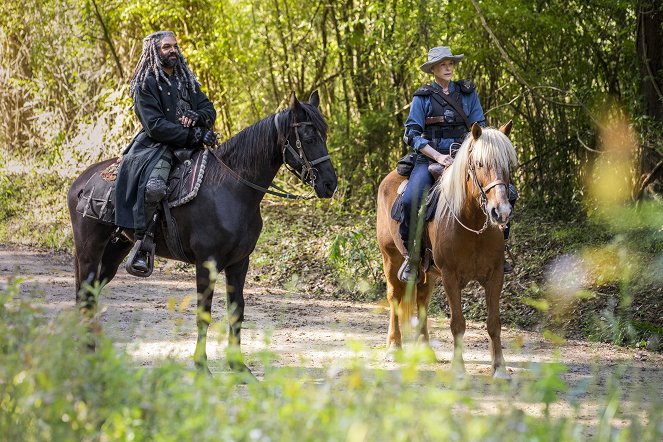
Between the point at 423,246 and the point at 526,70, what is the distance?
594 cm

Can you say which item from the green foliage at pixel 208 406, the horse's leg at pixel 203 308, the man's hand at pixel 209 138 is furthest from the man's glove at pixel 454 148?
the green foliage at pixel 208 406

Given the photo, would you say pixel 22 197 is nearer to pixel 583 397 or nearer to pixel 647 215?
pixel 647 215

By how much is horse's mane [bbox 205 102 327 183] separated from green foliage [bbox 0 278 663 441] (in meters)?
3.22

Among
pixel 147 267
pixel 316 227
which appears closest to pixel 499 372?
pixel 147 267

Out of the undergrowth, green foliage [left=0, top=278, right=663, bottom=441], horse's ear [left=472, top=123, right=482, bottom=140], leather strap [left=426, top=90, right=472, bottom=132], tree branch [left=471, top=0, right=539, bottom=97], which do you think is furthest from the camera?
tree branch [left=471, top=0, right=539, bottom=97]

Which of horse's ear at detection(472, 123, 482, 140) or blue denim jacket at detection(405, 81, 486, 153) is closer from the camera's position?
horse's ear at detection(472, 123, 482, 140)

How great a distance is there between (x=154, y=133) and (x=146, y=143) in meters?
0.27

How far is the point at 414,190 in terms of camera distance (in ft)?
25.6

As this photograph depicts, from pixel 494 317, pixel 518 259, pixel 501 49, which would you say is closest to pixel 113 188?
pixel 494 317

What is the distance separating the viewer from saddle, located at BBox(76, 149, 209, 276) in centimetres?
735

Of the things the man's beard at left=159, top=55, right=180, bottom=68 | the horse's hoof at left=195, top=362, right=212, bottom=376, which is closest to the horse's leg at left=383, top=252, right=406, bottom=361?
the horse's hoof at left=195, top=362, right=212, bottom=376

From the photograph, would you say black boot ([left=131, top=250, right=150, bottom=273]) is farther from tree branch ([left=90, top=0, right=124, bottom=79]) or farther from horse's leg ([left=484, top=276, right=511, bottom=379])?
tree branch ([left=90, top=0, right=124, bottom=79])

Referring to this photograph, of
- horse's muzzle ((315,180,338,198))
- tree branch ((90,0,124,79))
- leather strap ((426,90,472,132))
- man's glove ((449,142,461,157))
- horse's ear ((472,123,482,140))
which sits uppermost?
tree branch ((90,0,124,79))

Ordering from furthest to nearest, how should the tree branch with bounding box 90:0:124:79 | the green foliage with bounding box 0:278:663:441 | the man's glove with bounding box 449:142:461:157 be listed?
the tree branch with bounding box 90:0:124:79 < the man's glove with bounding box 449:142:461:157 < the green foliage with bounding box 0:278:663:441
